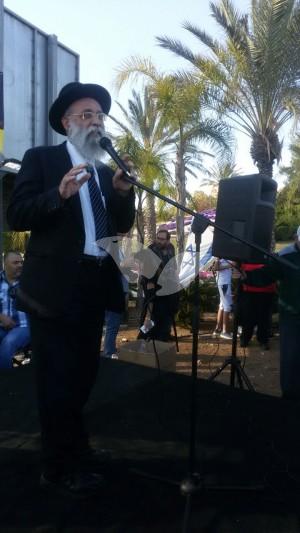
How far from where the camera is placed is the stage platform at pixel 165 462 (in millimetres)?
1960

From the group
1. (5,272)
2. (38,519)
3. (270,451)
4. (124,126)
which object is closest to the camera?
(38,519)

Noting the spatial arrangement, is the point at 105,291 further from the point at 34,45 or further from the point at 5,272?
the point at 34,45

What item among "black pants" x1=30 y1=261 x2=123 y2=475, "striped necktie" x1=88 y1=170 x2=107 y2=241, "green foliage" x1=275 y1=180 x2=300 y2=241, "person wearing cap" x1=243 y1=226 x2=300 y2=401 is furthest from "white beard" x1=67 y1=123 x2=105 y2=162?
"green foliage" x1=275 y1=180 x2=300 y2=241

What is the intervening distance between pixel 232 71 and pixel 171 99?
1297 millimetres

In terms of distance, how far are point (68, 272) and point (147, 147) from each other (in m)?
11.6

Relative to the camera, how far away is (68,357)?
6.93 ft

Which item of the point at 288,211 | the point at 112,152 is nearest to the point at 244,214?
the point at 112,152

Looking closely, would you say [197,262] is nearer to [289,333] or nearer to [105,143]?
[105,143]

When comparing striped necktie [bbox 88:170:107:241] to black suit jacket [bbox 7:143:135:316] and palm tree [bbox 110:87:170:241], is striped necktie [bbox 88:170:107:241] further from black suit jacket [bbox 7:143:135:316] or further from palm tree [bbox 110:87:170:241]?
palm tree [bbox 110:87:170:241]

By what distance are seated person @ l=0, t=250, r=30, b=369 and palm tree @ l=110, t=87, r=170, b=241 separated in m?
5.03

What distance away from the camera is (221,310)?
7.80 meters

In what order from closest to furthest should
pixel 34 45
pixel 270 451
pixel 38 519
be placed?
pixel 38 519 → pixel 270 451 → pixel 34 45

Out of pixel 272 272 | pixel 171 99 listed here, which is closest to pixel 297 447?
pixel 272 272

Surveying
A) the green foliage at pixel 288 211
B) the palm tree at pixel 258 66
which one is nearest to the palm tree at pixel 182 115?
the palm tree at pixel 258 66
